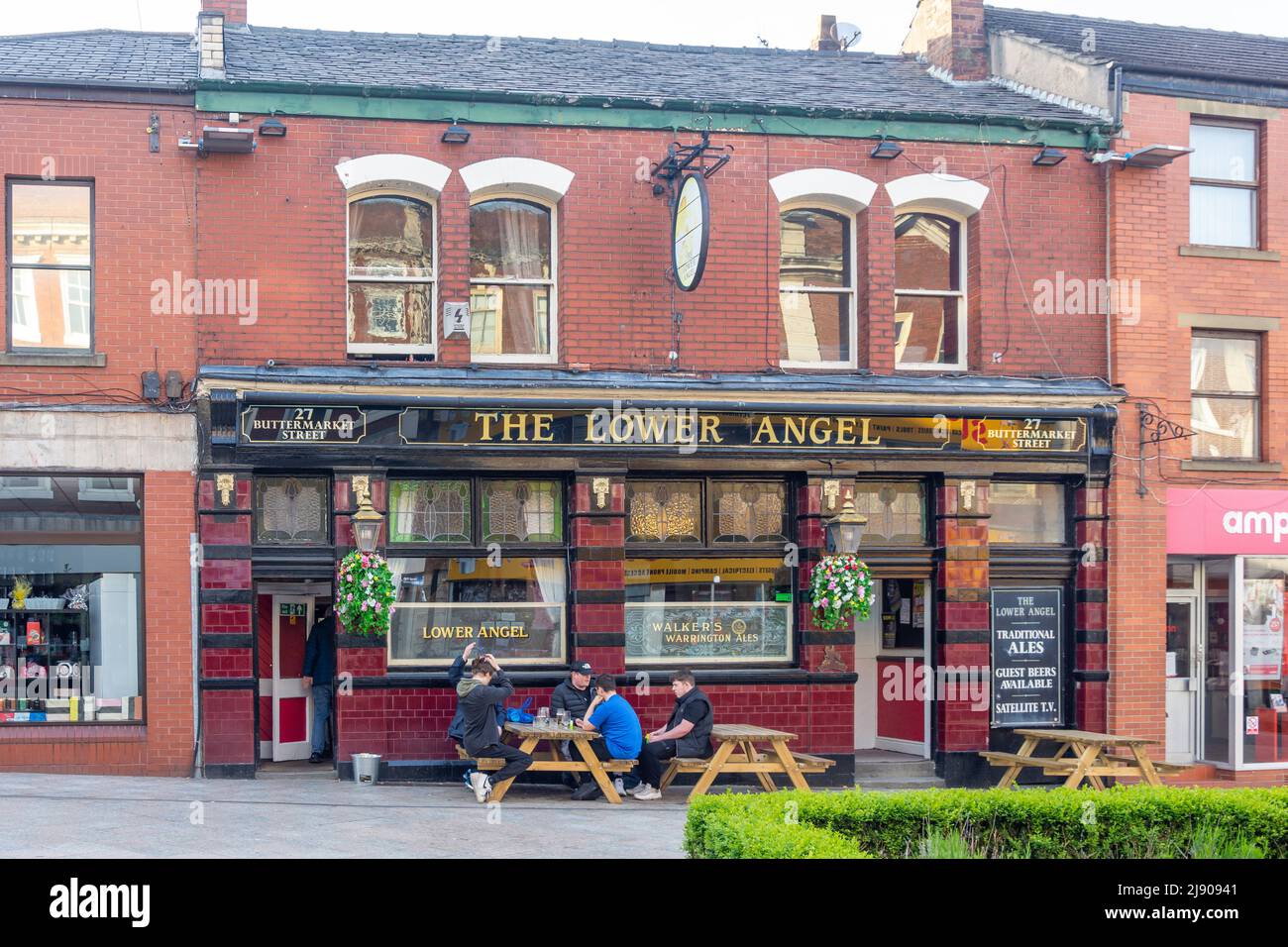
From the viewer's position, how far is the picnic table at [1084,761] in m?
15.1

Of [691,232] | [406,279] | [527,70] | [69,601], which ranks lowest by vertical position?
[69,601]

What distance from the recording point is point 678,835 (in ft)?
41.4

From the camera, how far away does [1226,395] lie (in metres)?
18.2

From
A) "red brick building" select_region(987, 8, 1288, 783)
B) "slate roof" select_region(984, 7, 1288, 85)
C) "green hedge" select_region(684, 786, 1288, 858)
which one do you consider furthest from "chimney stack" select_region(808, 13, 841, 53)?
"green hedge" select_region(684, 786, 1288, 858)

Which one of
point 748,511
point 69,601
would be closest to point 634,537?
point 748,511

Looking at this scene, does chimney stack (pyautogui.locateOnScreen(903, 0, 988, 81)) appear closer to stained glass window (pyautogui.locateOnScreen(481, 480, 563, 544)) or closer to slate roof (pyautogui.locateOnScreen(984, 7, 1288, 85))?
slate roof (pyautogui.locateOnScreen(984, 7, 1288, 85))

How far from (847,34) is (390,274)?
30.1ft

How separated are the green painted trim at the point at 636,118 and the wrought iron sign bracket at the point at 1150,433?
3296 mm

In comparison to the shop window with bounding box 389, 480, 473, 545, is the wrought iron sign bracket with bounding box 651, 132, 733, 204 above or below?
above

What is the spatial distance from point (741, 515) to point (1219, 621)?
6.40 m

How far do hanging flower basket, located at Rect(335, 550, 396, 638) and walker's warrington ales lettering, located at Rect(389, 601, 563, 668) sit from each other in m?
0.66

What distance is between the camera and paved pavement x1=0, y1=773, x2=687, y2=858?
37.3 feet

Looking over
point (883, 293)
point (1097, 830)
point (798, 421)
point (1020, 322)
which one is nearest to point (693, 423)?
point (798, 421)

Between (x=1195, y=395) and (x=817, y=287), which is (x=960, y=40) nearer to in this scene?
(x=817, y=287)
